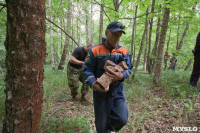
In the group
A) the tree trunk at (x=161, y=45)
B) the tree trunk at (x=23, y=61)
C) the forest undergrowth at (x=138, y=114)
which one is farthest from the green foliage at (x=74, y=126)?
the tree trunk at (x=161, y=45)

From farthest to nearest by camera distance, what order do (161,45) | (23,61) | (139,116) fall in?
1. (161,45)
2. (139,116)
3. (23,61)

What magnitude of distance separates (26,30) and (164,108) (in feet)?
12.3

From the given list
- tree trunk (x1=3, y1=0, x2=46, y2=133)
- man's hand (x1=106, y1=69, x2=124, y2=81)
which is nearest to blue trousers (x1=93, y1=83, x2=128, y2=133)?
man's hand (x1=106, y1=69, x2=124, y2=81)

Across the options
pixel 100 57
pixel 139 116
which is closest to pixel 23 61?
pixel 100 57

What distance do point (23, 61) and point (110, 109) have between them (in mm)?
1500

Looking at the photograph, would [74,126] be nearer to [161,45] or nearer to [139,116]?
[139,116]

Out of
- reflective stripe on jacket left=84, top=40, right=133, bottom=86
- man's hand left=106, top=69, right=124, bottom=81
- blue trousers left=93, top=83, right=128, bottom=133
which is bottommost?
blue trousers left=93, top=83, right=128, bottom=133

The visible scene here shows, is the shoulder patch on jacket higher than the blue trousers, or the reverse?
the shoulder patch on jacket

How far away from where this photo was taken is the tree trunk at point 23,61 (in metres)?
1.14

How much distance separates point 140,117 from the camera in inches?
104

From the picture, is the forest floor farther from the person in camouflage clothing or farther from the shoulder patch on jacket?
the shoulder patch on jacket

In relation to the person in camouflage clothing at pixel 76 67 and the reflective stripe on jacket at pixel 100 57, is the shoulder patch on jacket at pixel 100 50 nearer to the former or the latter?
the reflective stripe on jacket at pixel 100 57

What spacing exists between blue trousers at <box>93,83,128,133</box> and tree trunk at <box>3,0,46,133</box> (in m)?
1.00

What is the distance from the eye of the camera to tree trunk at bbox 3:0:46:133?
1.14 meters
